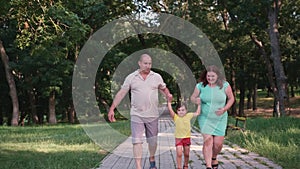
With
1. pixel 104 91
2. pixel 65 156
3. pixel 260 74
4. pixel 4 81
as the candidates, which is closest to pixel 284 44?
pixel 260 74

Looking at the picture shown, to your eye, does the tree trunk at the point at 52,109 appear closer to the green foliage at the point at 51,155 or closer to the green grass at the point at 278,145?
the green foliage at the point at 51,155

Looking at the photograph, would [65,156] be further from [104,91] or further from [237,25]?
[104,91]

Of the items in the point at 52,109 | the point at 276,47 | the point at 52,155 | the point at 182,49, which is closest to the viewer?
the point at 52,155

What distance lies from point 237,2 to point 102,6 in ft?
24.3

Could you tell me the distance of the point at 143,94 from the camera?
718 cm

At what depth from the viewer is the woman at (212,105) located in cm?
697

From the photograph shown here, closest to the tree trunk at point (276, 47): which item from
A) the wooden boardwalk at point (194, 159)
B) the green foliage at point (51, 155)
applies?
the wooden boardwalk at point (194, 159)

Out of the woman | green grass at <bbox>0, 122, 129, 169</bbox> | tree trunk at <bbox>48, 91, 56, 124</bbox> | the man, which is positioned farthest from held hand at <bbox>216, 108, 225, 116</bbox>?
tree trunk at <bbox>48, 91, 56, 124</bbox>

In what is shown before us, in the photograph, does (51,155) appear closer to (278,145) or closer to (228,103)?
(228,103)

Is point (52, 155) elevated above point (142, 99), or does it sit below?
below

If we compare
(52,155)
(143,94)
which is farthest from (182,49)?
(143,94)

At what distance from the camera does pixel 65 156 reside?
31.9ft

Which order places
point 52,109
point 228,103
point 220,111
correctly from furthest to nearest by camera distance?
point 52,109, point 228,103, point 220,111

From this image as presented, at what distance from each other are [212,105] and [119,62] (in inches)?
900
